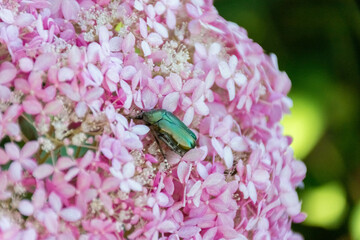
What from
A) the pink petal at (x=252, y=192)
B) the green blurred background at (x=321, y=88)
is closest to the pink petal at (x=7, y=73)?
the pink petal at (x=252, y=192)

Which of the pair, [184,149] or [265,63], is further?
[265,63]

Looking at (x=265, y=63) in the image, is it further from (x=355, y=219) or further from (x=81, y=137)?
(x=355, y=219)

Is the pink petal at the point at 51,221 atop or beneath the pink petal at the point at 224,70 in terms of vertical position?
beneath

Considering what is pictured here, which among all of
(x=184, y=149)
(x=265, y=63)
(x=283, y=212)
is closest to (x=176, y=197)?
(x=184, y=149)

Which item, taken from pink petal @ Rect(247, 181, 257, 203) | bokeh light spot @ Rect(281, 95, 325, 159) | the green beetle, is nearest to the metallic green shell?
the green beetle

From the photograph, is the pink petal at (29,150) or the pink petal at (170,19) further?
the pink petal at (170,19)

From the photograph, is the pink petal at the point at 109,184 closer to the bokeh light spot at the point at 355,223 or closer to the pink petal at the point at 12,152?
the pink petal at the point at 12,152

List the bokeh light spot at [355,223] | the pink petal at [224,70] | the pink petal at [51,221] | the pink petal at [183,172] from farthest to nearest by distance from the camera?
the bokeh light spot at [355,223], the pink petal at [224,70], the pink petal at [183,172], the pink petal at [51,221]
